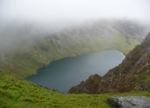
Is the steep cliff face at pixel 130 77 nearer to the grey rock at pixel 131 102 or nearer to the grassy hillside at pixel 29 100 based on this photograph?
the grey rock at pixel 131 102

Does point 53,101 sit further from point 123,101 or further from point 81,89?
point 81,89

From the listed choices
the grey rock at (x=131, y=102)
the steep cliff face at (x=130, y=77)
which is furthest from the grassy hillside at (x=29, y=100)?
the steep cliff face at (x=130, y=77)

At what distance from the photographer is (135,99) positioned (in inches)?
1419

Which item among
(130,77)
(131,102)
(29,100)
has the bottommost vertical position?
(131,102)

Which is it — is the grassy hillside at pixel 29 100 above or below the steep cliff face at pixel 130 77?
below

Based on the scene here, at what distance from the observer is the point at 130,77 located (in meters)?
90.1

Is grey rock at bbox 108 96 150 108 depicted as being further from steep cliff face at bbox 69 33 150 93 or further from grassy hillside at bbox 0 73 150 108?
steep cliff face at bbox 69 33 150 93

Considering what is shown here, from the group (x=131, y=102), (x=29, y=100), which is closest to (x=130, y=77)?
(x=131, y=102)

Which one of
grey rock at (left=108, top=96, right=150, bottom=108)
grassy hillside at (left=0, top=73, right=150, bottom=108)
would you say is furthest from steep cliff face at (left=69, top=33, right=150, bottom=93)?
grassy hillside at (left=0, top=73, right=150, bottom=108)

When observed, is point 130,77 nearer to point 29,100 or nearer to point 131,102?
point 131,102

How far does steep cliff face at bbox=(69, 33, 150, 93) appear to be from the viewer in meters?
77.3

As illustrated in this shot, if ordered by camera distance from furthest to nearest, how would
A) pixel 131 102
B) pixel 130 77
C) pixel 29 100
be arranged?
1. pixel 130 77
2. pixel 131 102
3. pixel 29 100

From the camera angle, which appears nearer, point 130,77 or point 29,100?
point 29,100

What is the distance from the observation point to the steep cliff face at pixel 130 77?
77262 mm
